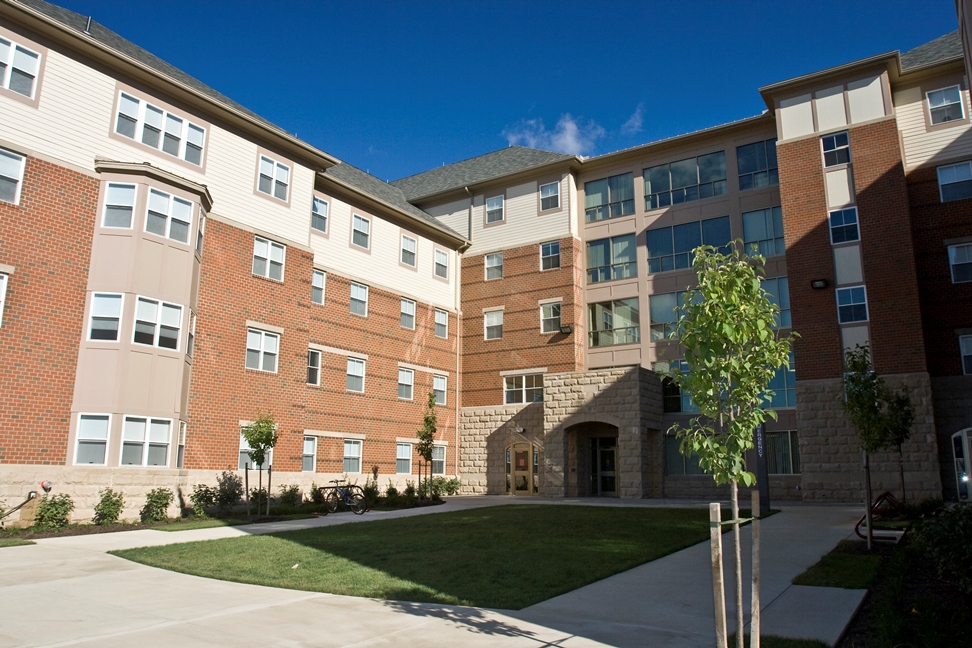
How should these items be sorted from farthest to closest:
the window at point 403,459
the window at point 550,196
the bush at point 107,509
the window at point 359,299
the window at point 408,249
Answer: the window at point 550,196
the window at point 408,249
the window at point 403,459
the window at point 359,299
the bush at point 107,509

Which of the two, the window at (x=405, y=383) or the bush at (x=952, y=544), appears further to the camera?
the window at (x=405, y=383)

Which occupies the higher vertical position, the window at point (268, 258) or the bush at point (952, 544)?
the window at point (268, 258)

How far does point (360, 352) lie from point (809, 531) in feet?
60.4

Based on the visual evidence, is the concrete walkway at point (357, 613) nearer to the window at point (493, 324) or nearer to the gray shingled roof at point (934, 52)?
the window at point (493, 324)

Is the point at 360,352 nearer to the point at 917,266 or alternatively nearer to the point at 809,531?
the point at 809,531

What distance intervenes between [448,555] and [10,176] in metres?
14.9

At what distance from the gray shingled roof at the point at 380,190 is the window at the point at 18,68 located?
43.0ft

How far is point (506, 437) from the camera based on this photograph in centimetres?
3127

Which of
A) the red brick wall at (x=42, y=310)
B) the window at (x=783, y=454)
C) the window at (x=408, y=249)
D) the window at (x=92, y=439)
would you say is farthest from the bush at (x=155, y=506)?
the window at (x=783, y=454)

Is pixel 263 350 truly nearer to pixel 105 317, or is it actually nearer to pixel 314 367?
pixel 314 367

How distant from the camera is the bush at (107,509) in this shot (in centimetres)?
1709

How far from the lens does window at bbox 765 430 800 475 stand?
26.1m

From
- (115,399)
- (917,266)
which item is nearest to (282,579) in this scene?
(115,399)

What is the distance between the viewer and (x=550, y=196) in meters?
32.6
